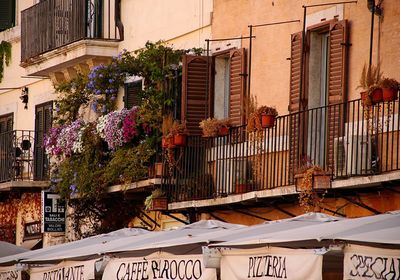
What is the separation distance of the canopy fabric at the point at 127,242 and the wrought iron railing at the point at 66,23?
7.48 m

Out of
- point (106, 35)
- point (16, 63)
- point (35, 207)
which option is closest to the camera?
point (106, 35)

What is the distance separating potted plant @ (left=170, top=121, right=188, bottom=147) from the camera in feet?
82.0

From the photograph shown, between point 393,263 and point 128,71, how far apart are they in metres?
13.6

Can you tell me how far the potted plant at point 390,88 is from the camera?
1948 cm

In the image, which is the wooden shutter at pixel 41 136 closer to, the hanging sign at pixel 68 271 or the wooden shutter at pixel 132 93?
the wooden shutter at pixel 132 93

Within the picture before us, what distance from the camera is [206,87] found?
84.9 feet

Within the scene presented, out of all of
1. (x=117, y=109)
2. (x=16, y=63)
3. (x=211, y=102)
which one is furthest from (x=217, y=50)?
(x=16, y=63)

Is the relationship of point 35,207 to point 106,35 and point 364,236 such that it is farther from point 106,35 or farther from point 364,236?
point 364,236

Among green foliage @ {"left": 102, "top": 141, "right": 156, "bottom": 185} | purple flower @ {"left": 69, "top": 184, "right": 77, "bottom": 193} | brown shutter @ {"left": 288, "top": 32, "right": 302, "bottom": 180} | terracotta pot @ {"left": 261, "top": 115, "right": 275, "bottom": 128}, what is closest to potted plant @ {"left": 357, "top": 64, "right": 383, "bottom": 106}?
brown shutter @ {"left": 288, "top": 32, "right": 302, "bottom": 180}

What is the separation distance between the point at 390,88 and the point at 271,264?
3950 millimetres

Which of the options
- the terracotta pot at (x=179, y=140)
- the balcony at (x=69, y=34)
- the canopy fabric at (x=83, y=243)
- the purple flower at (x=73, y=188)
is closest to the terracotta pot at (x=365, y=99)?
the canopy fabric at (x=83, y=243)

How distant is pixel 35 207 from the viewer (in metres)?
32.4

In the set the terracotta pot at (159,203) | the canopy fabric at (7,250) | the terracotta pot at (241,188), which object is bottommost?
the canopy fabric at (7,250)

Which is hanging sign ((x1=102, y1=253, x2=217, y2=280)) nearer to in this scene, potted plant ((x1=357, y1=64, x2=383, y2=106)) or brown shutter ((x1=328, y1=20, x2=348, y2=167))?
potted plant ((x1=357, y1=64, x2=383, y2=106))
